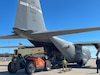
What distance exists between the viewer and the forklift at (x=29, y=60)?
15.2 m

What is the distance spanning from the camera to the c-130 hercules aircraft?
47.0 ft

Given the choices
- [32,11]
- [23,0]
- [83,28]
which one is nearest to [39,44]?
[32,11]

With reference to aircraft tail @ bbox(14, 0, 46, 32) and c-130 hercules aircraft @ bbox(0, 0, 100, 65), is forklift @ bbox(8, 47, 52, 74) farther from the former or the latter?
aircraft tail @ bbox(14, 0, 46, 32)

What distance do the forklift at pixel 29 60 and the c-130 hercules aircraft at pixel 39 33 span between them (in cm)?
128

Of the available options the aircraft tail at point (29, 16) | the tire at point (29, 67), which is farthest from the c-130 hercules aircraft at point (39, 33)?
the tire at point (29, 67)

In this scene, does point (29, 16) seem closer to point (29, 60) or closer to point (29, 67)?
point (29, 60)

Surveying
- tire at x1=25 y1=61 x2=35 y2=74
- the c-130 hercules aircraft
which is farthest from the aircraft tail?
tire at x1=25 y1=61 x2=35 y2=74

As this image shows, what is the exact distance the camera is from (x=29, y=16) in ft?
50.4

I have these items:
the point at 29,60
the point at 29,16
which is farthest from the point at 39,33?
the point at 29,60

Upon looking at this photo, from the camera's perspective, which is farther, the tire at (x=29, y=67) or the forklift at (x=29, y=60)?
the forklift at (x=29, y=60)

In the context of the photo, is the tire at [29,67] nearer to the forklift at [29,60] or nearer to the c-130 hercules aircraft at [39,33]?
the forklift at [29,60]

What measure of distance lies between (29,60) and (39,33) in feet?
8.01

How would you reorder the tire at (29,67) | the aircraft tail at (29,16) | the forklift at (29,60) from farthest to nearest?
the forklift at (29,60) → the tire at (29,67) → the aircraft tail at (29,16)

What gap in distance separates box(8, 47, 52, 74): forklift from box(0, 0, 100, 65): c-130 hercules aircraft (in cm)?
128
